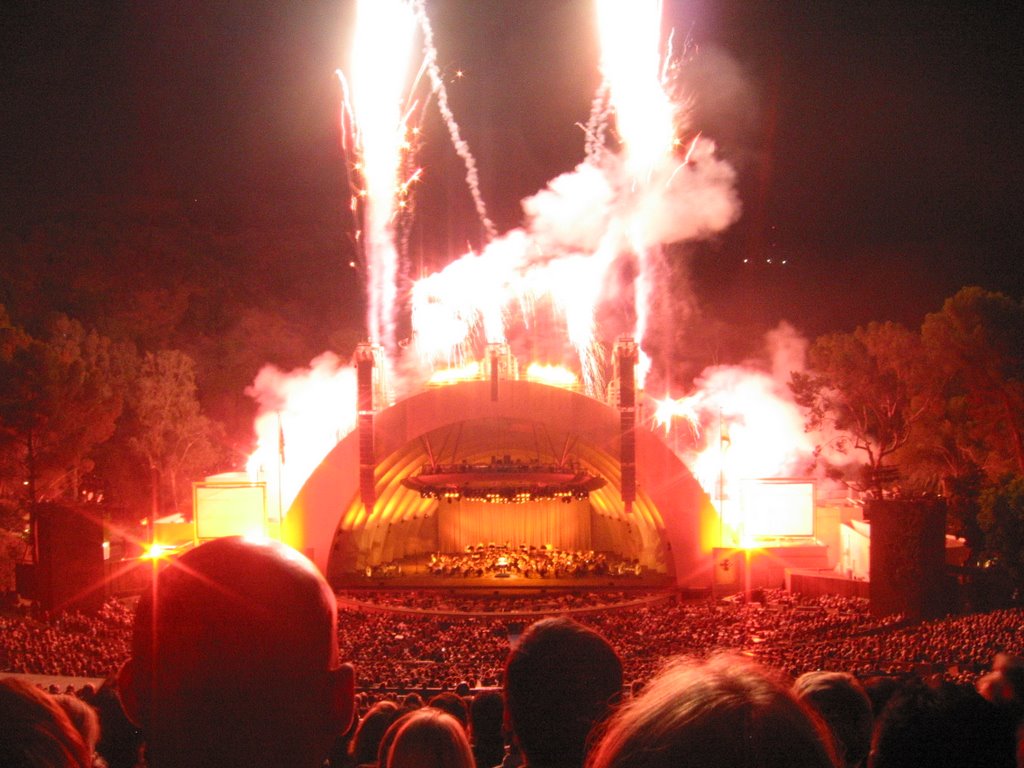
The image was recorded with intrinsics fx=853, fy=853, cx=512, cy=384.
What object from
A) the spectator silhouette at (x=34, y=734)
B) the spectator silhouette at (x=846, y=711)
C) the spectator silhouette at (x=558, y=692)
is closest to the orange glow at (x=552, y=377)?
the spectator silhouette at (x=846, y=711)

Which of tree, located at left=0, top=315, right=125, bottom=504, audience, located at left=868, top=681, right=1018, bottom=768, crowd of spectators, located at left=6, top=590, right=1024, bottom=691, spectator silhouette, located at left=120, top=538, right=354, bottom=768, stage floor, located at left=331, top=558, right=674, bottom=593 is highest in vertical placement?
tree, located at left=0, top=315, right=125, bottom=504

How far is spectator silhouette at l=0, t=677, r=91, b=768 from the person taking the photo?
1.58m

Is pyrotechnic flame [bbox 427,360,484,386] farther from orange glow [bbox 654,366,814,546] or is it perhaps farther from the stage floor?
orange glow [bbox 654,366,814,546]

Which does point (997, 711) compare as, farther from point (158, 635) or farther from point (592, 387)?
point (592, 387)

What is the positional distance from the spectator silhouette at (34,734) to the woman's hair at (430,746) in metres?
1.09

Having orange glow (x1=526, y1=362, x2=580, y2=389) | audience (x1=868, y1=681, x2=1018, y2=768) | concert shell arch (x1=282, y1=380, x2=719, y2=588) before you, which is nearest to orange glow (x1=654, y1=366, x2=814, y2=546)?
concert shell arch (x1=282, y1=380, x2=719, y2=588)

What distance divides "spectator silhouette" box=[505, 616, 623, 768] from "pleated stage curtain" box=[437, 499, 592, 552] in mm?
26311

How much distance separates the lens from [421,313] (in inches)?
1377

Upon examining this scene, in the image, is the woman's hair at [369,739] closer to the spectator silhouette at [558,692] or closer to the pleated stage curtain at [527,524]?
the spectator silhouette at [558,692]

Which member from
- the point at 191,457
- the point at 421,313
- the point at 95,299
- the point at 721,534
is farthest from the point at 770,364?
the point at 95,299

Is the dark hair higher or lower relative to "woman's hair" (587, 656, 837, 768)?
lower

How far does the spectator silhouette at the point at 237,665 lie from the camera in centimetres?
153

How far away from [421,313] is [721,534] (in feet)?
57.5

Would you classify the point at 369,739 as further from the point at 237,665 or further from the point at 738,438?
the point at 738,438
